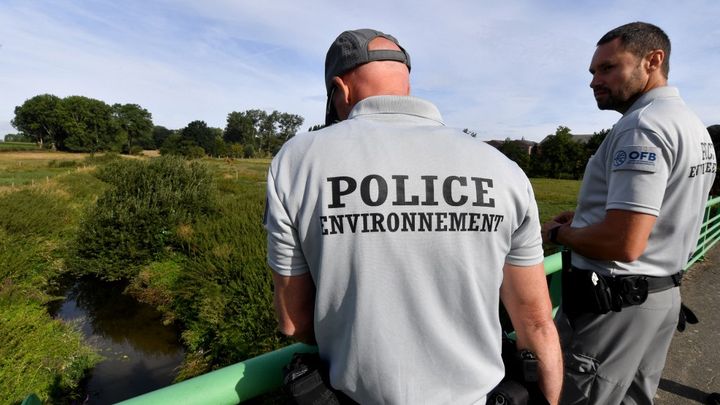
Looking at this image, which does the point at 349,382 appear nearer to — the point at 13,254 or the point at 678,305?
the point at 678,305

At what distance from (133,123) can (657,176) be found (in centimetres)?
10756

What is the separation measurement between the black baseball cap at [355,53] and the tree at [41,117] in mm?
103494

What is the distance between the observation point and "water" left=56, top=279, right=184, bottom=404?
7.54 meters

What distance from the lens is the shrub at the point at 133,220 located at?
11.3 meters

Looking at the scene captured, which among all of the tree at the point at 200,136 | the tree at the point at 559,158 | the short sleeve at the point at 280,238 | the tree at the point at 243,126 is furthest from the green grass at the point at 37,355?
the tree at the point at 243,126

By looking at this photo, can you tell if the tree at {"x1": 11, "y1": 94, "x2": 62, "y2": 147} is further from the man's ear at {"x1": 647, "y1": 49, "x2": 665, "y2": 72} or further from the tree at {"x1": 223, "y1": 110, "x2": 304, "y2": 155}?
the man's ear at {"x1": 647, "y1": 49, "x2": 665, "y2": 72}

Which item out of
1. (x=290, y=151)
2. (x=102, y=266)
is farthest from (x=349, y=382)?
(x=102, y=266)

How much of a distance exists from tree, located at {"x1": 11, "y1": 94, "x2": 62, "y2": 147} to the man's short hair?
→ 104 metres

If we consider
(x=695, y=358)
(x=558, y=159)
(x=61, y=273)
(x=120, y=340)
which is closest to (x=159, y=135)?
(x=558, y=159)

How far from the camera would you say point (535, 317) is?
4.27ft

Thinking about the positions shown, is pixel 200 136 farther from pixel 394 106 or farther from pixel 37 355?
pixel 394 106

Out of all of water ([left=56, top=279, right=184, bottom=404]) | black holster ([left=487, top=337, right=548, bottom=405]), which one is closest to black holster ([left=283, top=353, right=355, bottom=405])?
black holster ([left=487, top=337, right=548, bottom=405])

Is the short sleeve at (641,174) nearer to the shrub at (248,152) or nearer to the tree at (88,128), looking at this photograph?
the tree at (88,128)

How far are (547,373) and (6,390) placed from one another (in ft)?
21.9
